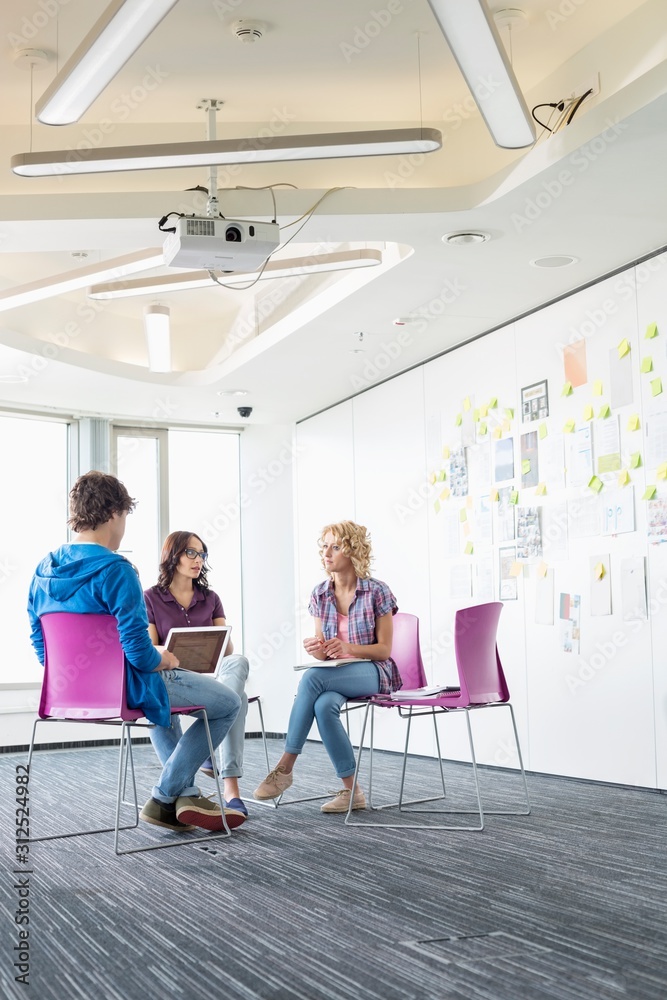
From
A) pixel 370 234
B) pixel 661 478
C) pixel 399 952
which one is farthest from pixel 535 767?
pixel 399 952

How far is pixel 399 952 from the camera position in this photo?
95.6 inches

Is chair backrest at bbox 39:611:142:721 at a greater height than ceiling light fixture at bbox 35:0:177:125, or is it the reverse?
ceiling light fixture at bbox 35:0:177:125

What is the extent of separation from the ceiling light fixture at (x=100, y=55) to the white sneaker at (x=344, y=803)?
2.95 metres

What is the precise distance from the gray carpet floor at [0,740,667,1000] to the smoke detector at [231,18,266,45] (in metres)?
3.13

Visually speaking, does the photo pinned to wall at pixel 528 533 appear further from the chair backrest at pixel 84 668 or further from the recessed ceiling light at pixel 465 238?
the chair backrest at pixel 84 668

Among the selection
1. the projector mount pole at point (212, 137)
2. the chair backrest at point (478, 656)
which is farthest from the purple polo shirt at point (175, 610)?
the projector mount pole at point (212, 137)

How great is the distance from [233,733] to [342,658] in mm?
567

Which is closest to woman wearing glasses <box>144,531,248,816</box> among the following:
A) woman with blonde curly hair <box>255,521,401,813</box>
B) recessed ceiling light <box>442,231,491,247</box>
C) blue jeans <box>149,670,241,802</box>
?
woman with blonde curly hair <box>255,521,401,813</box>

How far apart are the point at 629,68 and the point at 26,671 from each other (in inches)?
245

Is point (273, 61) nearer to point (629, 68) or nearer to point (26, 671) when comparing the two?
point (629, 68)

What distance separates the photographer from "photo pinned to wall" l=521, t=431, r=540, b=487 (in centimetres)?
577

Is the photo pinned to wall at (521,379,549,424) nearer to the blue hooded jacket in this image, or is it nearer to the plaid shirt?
the plaid shirt

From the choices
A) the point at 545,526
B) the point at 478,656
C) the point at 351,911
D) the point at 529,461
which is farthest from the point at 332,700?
the point at 529,461
